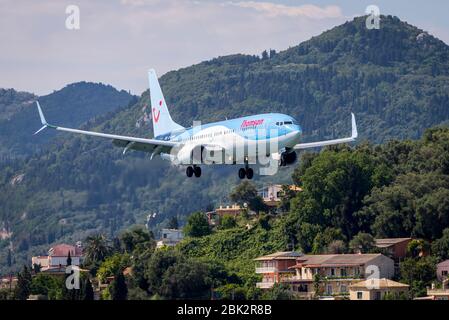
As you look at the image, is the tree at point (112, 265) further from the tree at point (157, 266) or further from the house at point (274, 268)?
the house at point (274, 268)

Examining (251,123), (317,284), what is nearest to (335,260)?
(317,284)

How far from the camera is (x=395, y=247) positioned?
577 feet

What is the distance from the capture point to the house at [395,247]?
6845 inches

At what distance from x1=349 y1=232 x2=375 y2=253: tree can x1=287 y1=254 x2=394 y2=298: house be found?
5921mm

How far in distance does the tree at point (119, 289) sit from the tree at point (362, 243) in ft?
111

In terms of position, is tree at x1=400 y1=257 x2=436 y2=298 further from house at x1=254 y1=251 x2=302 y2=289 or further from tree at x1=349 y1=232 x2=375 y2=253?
house at x1=254 y1=251 x2=302 y2=289

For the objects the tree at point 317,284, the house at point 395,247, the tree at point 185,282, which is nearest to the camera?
the tree at point 185,282

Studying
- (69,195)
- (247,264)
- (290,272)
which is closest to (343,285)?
(290,272)

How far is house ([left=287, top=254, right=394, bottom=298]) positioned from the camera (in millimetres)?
166250

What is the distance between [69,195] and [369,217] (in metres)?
42.9

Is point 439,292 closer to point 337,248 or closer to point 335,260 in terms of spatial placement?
point 335,260

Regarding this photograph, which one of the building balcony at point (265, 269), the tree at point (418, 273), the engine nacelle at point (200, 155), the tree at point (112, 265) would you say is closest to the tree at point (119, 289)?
the tree at point (112, 265)
